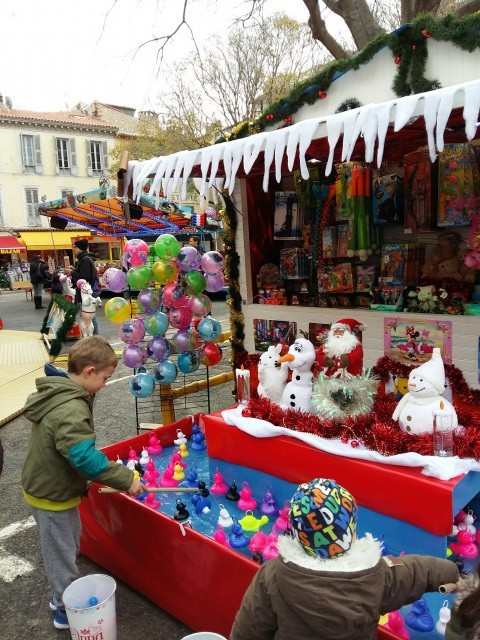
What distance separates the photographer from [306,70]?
53.4 ft

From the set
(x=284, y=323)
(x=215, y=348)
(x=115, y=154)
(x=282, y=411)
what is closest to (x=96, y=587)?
(x=282, y=411)

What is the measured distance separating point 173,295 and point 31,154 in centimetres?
3189

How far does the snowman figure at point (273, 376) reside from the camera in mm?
3451

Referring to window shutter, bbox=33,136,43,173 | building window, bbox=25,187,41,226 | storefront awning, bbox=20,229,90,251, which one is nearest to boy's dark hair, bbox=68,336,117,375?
storefront awning, bbox=20,229,90,251

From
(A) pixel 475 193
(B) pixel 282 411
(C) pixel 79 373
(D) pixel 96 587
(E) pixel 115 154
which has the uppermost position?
(E) pixel 115 154

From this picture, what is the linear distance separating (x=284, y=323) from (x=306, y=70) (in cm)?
1361

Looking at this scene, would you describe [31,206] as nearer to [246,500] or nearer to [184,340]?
[184,340]

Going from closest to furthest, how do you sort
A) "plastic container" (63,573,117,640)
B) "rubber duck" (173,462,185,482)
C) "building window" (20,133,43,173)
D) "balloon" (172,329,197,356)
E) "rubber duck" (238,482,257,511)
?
1. "plastic container" (63,573,117,640)
2. "rubber duck" (238,482,257,511)
3. "rubber duck" (173,462,185,482)
4. "balloon" (172,329,197,356)
5. "building window" (20,133,43,173)

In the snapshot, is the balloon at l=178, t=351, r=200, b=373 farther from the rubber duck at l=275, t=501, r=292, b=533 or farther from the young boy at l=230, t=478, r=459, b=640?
the young boy at l=230, t=478, r=459, b=640

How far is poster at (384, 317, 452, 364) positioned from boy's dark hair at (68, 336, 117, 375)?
2.88 m

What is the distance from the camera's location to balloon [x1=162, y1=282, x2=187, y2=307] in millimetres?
4371

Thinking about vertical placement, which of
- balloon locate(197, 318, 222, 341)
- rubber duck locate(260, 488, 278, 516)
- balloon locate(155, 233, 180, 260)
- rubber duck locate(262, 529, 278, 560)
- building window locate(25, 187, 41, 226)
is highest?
building window locate(25, 187, 41, 226)

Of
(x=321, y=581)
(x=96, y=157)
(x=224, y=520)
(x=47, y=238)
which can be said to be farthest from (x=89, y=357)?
(x=96, y=157)

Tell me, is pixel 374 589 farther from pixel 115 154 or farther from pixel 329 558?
pixel 115 154
